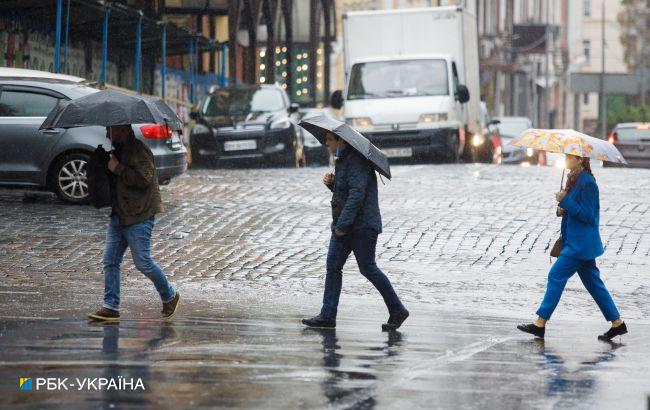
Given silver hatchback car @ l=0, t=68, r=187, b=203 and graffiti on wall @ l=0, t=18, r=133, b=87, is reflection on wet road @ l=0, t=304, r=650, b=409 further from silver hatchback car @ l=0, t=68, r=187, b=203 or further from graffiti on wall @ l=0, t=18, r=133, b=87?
graffiti on wall @ l=0, t=18, r=133, b=87

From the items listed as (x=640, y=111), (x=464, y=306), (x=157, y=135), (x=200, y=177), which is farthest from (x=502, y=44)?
(x=464, y=306)

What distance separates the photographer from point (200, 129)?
2903 centimetres

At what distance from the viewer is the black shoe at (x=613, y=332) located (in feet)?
32.7

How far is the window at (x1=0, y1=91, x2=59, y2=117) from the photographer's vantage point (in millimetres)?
17438

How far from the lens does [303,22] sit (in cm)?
5291

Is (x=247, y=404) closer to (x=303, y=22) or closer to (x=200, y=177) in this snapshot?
(x=200, y=177)

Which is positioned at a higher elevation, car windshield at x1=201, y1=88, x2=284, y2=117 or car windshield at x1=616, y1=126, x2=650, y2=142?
car windshield at x1=201, y1=88, x2=284, y2=117

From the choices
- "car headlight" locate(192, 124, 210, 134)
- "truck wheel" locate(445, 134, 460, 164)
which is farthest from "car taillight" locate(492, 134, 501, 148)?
"car headlight" locate(192, 124, 210, 134)

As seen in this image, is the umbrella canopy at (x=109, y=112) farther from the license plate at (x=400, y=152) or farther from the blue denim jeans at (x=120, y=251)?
the license plate at (x=400, y=152)

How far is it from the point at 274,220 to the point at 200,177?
7.17 meters

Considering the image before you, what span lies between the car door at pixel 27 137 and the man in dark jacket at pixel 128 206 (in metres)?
7.71

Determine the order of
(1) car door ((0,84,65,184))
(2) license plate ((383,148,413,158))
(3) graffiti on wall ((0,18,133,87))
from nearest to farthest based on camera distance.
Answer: (1) car door ((0,84,65,184)) → (3) graffiti on wall ((0,18,133,87)) → (2) license plate ((383,148,413,158))

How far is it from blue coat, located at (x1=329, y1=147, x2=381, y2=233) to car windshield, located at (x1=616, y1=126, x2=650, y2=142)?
2744cm

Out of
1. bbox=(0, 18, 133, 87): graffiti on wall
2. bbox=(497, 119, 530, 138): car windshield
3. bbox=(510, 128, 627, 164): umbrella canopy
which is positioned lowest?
bbox=(497, 119, 530, 138): car windshield
